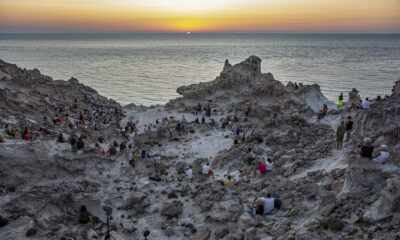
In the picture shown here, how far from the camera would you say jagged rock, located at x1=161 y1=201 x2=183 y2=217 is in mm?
13844

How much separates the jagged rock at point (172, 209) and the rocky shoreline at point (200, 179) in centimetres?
5

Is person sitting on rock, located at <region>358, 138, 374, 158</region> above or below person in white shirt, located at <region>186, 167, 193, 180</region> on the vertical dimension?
above

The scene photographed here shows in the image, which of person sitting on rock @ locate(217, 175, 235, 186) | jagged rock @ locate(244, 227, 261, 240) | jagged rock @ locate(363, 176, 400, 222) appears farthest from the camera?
person sitting on rock @ locate(217, 175, 235, 186)

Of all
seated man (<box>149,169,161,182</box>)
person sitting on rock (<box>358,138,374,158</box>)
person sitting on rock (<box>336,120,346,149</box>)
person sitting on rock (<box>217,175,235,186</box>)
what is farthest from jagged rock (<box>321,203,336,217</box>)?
seated man (<box>149,169,161,182</box>)

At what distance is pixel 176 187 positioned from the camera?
1692cm

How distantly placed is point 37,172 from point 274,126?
15671mm

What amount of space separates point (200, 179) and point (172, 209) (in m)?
3.81

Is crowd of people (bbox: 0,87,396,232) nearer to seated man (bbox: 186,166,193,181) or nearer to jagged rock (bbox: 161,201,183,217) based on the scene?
seated man (bbox: 186,166,193,181)

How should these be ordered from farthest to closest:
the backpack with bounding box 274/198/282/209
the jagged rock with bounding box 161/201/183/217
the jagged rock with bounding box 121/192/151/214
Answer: the jagged rock with bounding box 121/192/151/214 → the jagged rock with bounding box 161/201/183/217 → the backpack with bounding box 274/198/282/209

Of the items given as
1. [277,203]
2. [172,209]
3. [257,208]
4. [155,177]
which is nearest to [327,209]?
[277,203]

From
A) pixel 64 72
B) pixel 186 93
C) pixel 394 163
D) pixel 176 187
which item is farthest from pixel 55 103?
pixel 64 72

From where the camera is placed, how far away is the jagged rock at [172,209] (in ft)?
45.4

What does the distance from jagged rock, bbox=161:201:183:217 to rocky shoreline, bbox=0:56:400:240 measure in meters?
0.05

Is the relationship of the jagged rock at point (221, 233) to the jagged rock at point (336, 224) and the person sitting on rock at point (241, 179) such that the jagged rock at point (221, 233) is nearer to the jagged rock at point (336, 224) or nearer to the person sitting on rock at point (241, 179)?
the jagged rock at point (336, 224)
